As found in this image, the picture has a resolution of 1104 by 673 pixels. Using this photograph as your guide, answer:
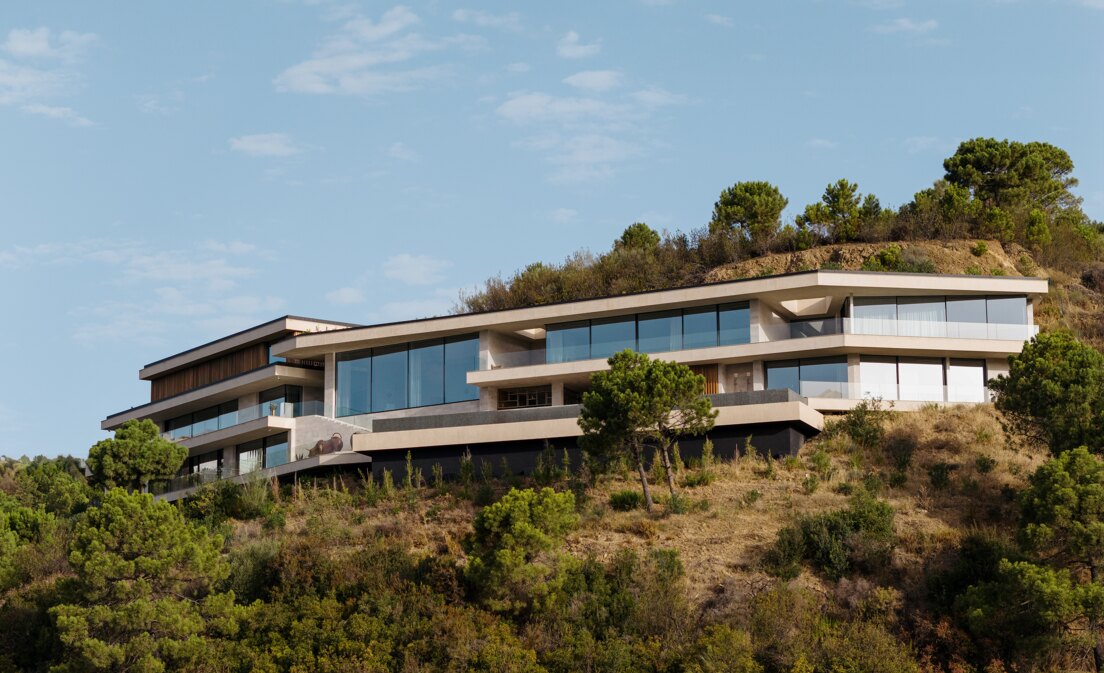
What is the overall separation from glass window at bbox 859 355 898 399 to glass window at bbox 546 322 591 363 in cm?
1025

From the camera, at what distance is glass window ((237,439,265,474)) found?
183 feet

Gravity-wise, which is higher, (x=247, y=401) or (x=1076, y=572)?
(x=247, y=401)

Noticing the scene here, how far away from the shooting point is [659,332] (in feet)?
170

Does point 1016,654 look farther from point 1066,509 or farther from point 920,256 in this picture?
point 920,256

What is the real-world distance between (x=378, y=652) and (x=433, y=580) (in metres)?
2.75

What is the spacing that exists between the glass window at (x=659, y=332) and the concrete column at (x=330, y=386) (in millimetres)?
13313

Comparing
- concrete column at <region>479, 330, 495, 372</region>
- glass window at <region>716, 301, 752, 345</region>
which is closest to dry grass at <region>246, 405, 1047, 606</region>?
glass window at <region>716, 301, 752, 345</region>

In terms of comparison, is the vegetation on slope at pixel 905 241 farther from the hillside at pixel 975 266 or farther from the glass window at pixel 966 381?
the glass window at pixel 966 381

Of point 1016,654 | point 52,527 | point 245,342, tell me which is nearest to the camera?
point 1016,654

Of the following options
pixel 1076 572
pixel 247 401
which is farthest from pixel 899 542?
pixel 247 401

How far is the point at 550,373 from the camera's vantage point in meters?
51.7

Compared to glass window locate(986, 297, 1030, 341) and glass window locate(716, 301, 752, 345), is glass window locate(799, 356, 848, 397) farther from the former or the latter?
glass window locate(986, 297, 1030, 341)

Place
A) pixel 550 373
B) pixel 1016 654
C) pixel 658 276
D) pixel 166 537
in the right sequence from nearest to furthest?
pixel 1016 654 < pixel 166 537 < pixel 550 373 < pixel 658 276

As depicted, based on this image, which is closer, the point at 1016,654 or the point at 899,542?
the point at 1016,654
